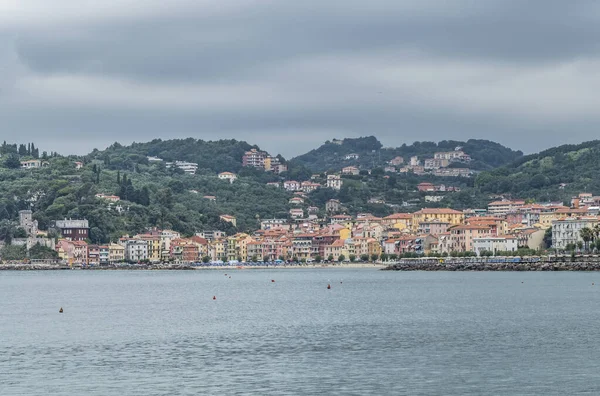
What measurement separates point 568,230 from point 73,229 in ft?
246

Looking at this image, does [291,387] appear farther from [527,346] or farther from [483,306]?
[483,306]

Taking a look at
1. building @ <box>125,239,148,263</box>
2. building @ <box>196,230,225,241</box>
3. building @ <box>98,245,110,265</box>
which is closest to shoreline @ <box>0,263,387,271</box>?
building @ <box>125,239,148,263</box>

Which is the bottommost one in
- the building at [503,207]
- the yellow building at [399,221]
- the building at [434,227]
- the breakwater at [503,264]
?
the breakwater at [503,264]

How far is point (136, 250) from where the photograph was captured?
166 m

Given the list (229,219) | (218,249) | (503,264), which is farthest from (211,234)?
(503,264)

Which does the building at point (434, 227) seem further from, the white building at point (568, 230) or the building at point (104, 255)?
the building at point (104, 255)

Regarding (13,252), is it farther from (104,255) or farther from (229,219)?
(229,219)

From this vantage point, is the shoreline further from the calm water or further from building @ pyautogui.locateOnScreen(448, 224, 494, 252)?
the calm water

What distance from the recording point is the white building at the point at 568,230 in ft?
441

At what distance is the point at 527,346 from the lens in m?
40.2

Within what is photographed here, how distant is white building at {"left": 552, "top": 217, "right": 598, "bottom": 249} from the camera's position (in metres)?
134

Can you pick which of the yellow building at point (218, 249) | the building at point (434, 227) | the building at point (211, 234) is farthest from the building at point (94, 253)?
the building at point (434, 227)

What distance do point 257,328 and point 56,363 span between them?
13911 mm

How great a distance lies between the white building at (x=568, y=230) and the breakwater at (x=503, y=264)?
32.5ft
